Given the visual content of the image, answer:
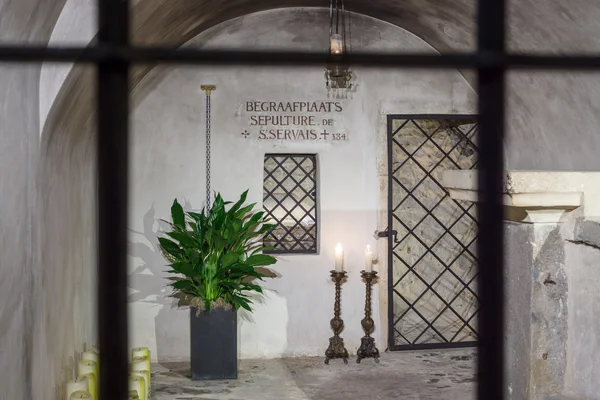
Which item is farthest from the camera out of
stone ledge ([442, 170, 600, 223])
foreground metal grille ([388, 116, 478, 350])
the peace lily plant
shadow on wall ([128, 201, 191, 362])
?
foreground metal grille ([388, 116, 478, 350])

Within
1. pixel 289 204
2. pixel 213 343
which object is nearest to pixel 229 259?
pixel 213 343

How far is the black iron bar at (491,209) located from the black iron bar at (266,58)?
0.04 metres

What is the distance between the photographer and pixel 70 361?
4.29 m

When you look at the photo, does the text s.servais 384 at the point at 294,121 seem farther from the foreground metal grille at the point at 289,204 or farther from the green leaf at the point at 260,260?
the green leaf at the point at 260,260

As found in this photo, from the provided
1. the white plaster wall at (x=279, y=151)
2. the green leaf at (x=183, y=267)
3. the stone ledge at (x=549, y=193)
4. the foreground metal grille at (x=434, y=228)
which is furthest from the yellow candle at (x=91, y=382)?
the foreground metal grille at (x=434, y=228)

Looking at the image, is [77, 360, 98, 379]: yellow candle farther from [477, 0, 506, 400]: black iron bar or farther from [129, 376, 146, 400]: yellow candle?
[477, 0, 506, 400]: black iron bar

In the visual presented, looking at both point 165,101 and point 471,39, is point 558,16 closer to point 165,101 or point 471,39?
point 471,39

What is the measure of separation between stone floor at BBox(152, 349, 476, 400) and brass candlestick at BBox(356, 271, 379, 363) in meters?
0.07

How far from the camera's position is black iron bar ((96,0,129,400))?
1.07 m

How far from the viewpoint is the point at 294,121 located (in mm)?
6152

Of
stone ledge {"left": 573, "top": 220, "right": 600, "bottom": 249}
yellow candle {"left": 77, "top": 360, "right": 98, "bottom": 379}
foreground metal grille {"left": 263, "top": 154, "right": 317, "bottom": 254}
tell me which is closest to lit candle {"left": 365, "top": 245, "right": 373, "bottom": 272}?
foreground metal grille {"left": 263, "top": 154, "right": 317, "bottom": 254}

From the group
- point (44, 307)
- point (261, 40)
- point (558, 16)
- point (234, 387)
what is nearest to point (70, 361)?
point (44, 307)

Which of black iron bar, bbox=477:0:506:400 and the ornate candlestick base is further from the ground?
black iron bar, bbox=477:0:506:400

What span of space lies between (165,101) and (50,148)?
248cm
